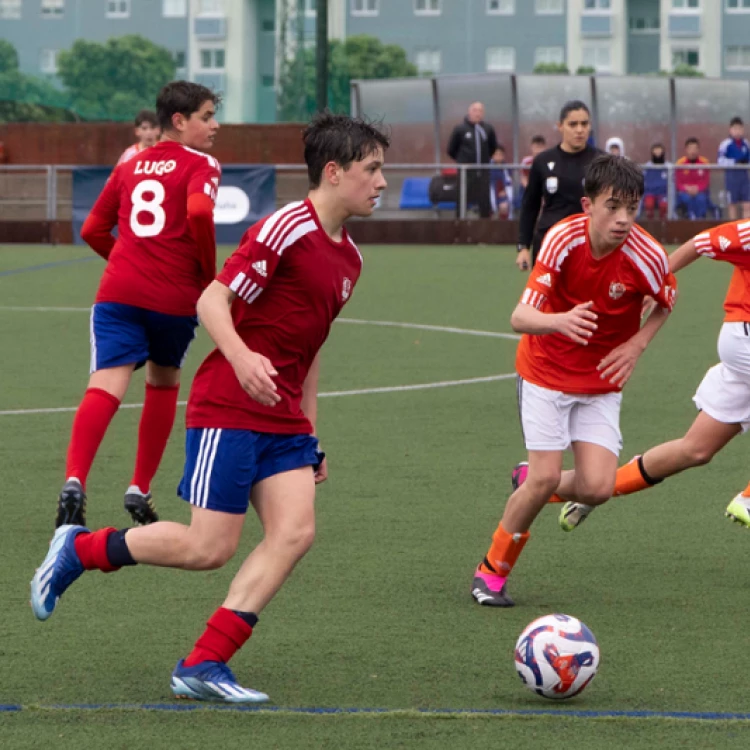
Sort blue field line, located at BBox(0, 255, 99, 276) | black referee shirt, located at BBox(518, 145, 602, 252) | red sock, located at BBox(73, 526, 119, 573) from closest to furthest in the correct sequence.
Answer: red sock, located at BBox(73, 526, 119, 573) < black referee shirt, located at BBox(518, 145, 602, 252) < blue field line, located at BBox(0, 255, 99, 276)

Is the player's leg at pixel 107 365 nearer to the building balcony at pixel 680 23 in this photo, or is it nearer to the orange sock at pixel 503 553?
the orange sock at pixel 503 553

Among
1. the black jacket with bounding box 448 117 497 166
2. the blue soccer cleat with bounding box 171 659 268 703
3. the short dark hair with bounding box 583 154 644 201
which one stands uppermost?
the black jacket with bounding box 448 117 497 166

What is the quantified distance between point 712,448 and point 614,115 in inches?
1031

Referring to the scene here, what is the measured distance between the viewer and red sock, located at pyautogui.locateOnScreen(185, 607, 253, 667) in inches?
185

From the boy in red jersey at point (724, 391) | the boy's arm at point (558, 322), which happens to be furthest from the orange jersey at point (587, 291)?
the boy in red jersey at point (724, 391)

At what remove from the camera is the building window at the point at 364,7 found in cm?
9500

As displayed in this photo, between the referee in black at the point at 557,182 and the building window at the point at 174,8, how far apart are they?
8753 cm

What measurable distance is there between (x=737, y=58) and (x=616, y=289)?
93.6m

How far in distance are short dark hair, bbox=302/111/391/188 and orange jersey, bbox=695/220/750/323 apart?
2387mm

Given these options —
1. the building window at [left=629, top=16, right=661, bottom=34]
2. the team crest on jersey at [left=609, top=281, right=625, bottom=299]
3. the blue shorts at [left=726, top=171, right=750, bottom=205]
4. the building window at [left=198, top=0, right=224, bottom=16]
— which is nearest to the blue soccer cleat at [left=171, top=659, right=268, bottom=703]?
the team crest on jersey at [left=609, top=281, right=625, bottom=299]

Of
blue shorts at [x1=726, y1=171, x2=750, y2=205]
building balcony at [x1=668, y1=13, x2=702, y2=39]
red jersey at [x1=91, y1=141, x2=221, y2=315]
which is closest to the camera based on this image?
red jersey at [x1=91, y1=141, x2=221, y2=315]

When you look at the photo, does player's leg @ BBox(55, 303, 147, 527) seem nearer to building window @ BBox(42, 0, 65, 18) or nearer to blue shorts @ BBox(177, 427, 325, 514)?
blue shorts @ BBox(177, 427, 325, 514)

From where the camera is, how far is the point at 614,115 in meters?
32.2

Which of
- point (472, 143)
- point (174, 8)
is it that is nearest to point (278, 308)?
point (472, 143)
